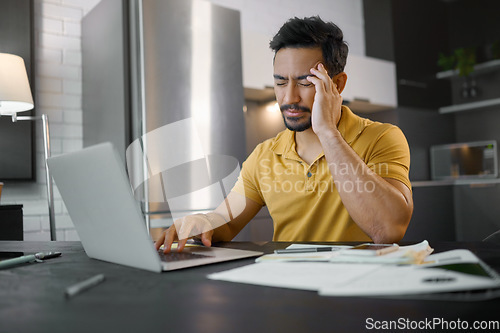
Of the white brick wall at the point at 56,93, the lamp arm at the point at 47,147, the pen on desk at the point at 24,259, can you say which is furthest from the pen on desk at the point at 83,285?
the white brick wall at the point at 56,93

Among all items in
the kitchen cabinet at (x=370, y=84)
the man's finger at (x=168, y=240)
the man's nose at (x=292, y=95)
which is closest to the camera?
the man's finger at (x=168, y=240)

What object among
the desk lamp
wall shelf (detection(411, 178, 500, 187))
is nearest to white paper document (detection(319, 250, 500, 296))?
the desk lamp

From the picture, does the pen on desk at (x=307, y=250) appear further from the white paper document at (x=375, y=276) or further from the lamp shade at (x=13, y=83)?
the lamp shade at (x=13, y=83)

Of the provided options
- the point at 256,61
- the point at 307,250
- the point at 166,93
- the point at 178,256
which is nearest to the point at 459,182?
the point at 256,61

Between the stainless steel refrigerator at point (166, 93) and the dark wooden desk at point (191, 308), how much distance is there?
184 cm

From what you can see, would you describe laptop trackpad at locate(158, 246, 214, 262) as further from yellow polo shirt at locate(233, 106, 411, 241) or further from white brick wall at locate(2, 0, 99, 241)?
white brick wall at locate(2, 0, 99, 241)

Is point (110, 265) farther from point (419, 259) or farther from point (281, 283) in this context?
point (419, 259)

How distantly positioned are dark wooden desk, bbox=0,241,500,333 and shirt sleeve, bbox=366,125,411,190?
71cm

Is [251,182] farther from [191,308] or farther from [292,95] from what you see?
[191,308]

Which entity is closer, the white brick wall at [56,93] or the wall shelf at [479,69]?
the white brick wall at [56,93]

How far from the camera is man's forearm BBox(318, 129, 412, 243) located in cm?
127

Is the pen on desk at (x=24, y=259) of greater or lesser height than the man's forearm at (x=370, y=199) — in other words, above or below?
below

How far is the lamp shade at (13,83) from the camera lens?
6.89 feet

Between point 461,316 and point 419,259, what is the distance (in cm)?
27
